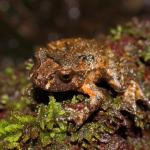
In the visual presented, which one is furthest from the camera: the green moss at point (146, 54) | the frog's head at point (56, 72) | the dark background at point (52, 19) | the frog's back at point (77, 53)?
the dark background at point (52, 19)

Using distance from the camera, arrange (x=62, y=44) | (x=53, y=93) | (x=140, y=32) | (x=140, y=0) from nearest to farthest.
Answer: (x=53, y=93) < (x=62, y=44) < (x=140, y=32) < (x=140, y=0)

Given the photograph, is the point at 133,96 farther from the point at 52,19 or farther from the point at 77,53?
the point at 52,19

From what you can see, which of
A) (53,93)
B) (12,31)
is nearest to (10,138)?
(53,93)

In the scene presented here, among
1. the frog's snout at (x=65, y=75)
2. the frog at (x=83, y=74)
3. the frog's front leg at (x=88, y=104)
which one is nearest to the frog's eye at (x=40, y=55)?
the frog at (x=83, y=74)

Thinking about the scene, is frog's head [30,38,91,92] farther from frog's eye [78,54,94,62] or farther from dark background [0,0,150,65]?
dark background [0,0,150,65]

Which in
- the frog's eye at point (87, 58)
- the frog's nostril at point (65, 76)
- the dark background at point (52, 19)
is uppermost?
the dark background at point (52, 19)

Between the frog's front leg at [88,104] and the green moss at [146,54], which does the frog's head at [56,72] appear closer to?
the frog's front leg at [88,104]

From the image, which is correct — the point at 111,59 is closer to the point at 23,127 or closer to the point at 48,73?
the point at 48,73

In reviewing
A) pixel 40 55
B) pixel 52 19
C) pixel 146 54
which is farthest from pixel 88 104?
pixel 52 19
